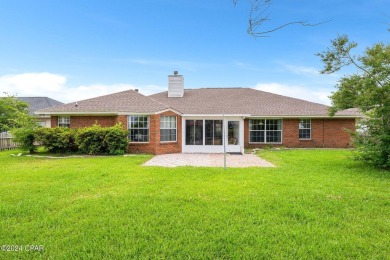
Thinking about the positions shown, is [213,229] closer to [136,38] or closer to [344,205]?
[344,205]

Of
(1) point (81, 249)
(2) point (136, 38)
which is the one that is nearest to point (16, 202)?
(1) point (81, 249)

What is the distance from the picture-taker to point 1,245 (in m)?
3.72

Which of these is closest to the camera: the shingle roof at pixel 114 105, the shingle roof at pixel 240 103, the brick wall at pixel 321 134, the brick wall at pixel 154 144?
the brick wall at pixel 154 144

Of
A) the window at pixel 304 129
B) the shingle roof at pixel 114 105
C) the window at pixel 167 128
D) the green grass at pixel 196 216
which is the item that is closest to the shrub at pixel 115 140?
the shingle roof at pixel 114 105

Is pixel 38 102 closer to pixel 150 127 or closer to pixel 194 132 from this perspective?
pixel 150 127

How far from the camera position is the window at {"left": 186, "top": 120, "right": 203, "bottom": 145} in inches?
695

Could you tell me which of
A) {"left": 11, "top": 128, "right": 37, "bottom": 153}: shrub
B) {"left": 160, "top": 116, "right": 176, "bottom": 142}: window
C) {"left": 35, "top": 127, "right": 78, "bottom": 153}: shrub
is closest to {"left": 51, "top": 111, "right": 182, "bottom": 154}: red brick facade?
{"left": 160, "top": 116, "right": 176, "bottom": 142}: window

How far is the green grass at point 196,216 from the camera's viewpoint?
141 inches

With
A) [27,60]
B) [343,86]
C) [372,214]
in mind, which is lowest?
[372,214]

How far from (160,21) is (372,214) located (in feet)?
38.9

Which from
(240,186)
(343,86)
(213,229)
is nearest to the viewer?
(213,229)

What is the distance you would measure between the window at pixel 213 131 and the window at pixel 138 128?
4.49m

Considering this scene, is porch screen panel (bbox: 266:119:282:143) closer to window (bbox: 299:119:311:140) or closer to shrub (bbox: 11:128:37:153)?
window (bbox: 299:119:311:140)

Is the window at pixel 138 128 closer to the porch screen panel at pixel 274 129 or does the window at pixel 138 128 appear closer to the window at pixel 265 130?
the window at pixel 265 130
